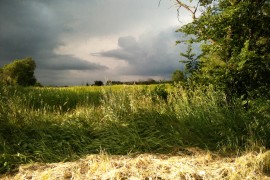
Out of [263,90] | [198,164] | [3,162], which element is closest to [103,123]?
[3,162]

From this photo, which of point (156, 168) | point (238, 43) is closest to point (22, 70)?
point (238, 43)

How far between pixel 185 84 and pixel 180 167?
535 cm

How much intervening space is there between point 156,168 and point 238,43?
472cm

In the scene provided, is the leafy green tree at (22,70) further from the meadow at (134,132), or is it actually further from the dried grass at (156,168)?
the dried grass at (156,168)

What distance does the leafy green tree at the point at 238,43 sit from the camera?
7770 millimetres

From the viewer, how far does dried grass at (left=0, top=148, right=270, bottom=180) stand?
4.56 m

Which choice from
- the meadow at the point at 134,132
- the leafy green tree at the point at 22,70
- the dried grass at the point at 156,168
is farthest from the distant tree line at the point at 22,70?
the dried grass at the point at 156,168

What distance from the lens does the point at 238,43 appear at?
8.26 metres

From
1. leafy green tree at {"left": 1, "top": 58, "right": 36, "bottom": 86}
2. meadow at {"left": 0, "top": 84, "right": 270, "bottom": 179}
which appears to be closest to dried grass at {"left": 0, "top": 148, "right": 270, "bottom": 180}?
meadow at {"left": 0, "top": 84, "right": 270, "bottom": 179}

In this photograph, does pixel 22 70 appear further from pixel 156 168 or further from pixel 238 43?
pixel 156 168

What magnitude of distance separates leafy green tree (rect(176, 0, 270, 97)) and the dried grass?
113 inches

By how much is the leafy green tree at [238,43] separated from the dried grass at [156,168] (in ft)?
9.44

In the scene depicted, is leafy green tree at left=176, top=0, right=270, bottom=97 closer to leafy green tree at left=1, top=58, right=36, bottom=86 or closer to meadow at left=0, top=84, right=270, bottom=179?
meadow at left=0, top=84, right=270, bottom=179

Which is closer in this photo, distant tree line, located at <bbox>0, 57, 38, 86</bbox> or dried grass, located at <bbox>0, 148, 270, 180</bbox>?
dried grass, located at <bbox>0, 148, 270, 180</bbox>
